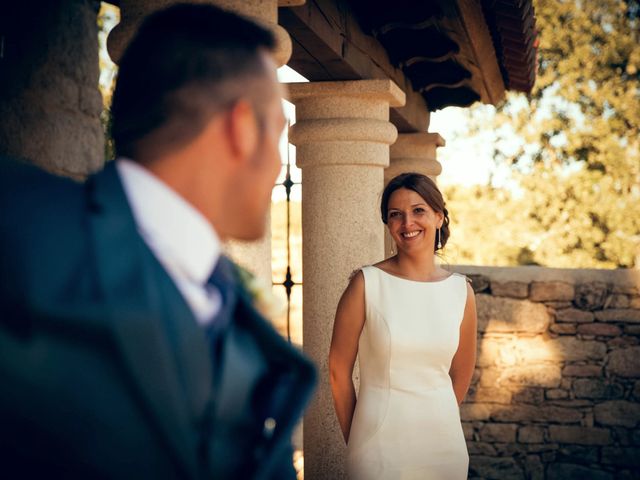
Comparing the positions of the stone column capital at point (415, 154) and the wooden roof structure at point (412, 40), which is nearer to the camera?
the wooden roof structure at point (412, 40)

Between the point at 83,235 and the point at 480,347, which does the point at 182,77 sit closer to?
the point at 83,235

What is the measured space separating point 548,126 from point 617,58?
2.27 meters

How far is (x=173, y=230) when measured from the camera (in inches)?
33.7

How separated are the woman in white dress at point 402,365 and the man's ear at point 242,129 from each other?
7.24 feet

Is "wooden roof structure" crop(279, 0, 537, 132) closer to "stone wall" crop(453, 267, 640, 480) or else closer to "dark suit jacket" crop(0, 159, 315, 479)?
"stone wall" crop(453, 267, 640, 480)

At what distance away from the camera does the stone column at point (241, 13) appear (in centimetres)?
207

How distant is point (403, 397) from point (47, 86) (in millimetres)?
1886

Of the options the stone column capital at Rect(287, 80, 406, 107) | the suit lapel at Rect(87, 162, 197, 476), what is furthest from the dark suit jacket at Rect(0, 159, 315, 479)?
the stone column capital at Rect(287, 80, 406, 107)

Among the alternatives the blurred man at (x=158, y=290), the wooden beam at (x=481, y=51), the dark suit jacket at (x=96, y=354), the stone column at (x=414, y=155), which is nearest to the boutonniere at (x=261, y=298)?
the blurred man at (x=158, y=290)

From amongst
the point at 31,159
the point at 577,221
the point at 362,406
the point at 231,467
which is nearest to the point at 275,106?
the point at 231,467

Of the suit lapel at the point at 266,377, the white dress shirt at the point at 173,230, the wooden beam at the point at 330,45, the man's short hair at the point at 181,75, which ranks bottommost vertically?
the suit lapel at the point at 266,377

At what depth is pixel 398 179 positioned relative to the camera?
3.24 metres

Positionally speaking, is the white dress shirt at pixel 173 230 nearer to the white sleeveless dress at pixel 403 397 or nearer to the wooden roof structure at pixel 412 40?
the white sleeveless dress at pixel 403 397

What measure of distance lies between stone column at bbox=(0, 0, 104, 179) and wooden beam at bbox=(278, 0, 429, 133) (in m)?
1.55
